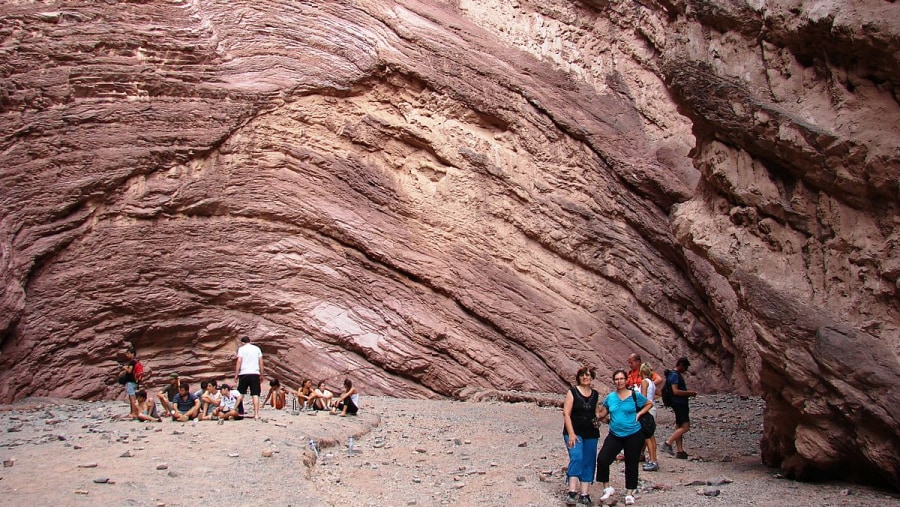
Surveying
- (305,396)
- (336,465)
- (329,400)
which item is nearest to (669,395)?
(336,465)

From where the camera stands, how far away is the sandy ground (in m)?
7.16

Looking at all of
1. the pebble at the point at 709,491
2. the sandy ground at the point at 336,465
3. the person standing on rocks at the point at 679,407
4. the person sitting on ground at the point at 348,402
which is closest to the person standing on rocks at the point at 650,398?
the sandy ground at the point at 336,465

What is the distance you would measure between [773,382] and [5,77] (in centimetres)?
1459

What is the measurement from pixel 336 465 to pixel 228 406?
2.83 meters

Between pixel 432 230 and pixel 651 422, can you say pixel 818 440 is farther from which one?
pixel 432 230

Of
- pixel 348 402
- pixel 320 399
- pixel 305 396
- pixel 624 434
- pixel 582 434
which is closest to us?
pixel 582 434

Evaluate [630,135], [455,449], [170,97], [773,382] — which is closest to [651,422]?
[773,382]

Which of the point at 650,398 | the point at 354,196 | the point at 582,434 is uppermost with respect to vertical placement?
the point at 354,196

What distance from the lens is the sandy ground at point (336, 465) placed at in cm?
716

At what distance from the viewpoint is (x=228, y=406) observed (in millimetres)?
11398

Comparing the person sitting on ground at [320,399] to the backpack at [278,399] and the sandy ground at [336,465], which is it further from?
the sandy ground at [336,465]

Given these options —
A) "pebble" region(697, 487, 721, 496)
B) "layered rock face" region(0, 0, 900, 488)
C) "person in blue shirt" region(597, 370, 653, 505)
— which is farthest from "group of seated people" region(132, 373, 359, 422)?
"pebble" region(697, 487, 721, 496)

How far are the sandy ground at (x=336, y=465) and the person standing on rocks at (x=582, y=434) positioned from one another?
0.30 metres

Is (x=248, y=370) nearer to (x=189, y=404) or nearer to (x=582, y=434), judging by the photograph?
(x=189, y=404)
